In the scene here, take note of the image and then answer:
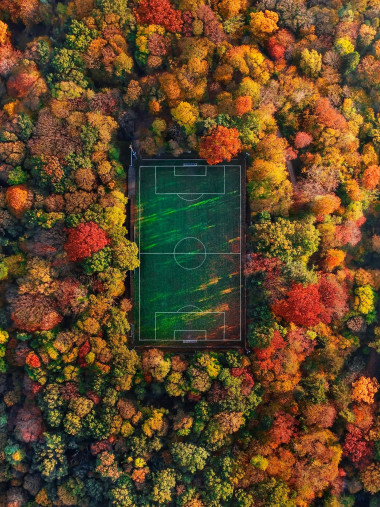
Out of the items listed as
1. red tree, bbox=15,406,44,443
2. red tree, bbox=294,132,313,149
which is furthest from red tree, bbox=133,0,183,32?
red tree, bbox=15,406,44,443

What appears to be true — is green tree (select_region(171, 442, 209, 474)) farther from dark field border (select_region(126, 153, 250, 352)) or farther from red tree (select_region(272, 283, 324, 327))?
red tree (select_region(272, 283, 324, 327))

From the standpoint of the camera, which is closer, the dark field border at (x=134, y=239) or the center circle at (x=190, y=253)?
the dark field border at (x=134, y=239)

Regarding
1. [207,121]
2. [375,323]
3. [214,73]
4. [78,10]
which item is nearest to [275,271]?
[375,323]

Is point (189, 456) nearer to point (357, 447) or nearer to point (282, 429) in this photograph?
point (282, 429)

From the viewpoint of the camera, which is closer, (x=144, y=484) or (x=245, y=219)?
(x=144, y=484)

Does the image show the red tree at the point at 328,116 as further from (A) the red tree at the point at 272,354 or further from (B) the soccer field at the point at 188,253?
(A) the red tree at the point at 272,354

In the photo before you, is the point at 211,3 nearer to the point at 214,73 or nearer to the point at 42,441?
the point at 214,73

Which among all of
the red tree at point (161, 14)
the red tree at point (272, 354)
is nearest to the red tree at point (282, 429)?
the red tree at point (272, 354)
